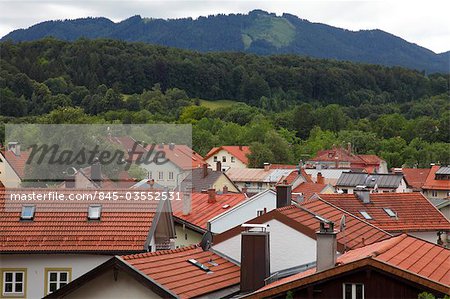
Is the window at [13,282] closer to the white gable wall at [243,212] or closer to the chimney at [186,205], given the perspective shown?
the white gable wall at [243,212]

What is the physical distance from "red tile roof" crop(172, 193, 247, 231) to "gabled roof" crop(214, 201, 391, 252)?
293 inches

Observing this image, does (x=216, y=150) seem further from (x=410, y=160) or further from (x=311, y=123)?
(x=311, y=123)

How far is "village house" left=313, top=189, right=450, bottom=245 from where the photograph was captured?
1407 inches

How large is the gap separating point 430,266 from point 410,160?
10459 centimetres

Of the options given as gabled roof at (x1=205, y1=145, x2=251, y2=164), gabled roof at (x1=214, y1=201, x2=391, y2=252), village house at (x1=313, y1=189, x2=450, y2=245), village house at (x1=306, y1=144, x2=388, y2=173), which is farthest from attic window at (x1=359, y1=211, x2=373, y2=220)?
gabled roof at (x1=205, y1=145, x2=251, y2=164)

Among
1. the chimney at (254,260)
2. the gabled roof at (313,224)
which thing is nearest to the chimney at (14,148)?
the gabled roof at (313,224)

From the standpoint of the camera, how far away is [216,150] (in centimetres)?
11206

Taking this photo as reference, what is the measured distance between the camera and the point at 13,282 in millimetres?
22016

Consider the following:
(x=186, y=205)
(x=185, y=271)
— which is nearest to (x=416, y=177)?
(x=186, y=205)

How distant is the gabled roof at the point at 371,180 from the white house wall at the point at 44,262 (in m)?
39.1

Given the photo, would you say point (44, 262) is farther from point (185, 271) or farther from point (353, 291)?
point (353, 291)

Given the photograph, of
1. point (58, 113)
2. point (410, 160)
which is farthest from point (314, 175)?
point (410, 160)

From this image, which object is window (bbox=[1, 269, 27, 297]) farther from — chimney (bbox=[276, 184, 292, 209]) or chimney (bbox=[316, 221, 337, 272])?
chimney (bbox=[316, 221, 337, 272])

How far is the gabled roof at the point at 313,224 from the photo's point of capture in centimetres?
2155
